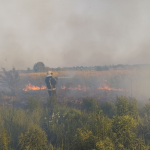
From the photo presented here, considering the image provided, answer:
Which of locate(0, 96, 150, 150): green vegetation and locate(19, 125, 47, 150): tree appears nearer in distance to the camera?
locate(0, 96, 150, 150): green vegetation

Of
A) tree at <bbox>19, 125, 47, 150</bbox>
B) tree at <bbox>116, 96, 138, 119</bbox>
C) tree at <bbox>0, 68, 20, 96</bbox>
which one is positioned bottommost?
tree at <bbox>19, 125, 47, 150</bbox>

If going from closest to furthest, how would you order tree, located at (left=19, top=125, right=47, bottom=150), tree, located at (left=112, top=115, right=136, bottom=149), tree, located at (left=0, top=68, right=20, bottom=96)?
1. tree, located at (left=112, top=115, right=136, bottom=149)
2. tree, located at (left=19, top=125, right=47, bottom=150)
3. tree, located at (left=0, top=68, right=20, bottom=96)

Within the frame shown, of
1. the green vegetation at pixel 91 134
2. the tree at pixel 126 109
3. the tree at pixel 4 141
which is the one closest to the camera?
the green vegetation at pixel 91 134

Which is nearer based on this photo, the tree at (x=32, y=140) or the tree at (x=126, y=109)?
the tree at (x=32, y=140)

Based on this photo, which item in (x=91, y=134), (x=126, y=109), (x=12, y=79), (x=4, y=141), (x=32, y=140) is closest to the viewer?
(x=91, y=134)

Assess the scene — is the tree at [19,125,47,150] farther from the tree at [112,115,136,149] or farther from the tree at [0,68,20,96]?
the tree at [0,68,20,96]

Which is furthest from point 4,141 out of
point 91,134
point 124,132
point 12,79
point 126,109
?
point 12,79

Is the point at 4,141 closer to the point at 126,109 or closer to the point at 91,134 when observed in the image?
the point at 91,134

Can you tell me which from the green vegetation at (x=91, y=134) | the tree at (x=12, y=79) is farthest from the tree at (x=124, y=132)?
the tree at (x=12, y=79)

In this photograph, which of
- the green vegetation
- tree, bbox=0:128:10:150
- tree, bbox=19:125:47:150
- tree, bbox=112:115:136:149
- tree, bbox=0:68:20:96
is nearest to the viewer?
the green vegetation

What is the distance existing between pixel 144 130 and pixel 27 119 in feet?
19.9

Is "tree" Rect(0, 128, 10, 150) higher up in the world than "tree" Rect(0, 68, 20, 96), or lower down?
lower down

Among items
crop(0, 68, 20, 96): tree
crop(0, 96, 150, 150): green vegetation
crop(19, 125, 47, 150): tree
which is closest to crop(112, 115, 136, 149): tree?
crop(0, 96, 150, 150): green vegetation

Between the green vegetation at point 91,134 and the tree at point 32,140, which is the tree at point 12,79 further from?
the tree at point 32,140
